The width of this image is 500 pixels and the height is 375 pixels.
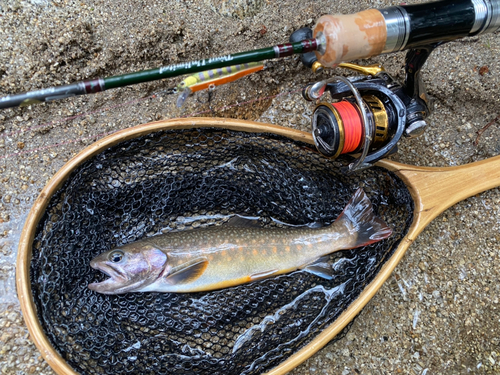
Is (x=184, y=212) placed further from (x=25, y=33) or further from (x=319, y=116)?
(x=25, y=33)

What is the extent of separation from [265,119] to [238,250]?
875mm

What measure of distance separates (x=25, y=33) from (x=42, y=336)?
65.9 inches

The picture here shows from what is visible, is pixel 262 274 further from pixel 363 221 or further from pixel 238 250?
pixel 363 221

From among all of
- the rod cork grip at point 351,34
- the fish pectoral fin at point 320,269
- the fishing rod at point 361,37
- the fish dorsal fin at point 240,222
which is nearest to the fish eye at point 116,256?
the fish dorsal fin at point 240,222

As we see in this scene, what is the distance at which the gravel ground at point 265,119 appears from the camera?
6.97 feet

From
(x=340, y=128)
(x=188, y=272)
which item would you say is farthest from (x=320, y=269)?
(x=340, y=128)

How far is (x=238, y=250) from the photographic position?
6.73ft

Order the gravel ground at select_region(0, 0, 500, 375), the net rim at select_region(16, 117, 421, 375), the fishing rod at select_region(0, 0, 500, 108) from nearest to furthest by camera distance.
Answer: the fishing rod at select_region(0, 0, 500, 108) < the net rim at select_region(16, 117, 421, 375) < the gravel ground at select_region(0, 0, 500, 375)

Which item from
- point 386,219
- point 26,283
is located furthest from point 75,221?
point 386,219

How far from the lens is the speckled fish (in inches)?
78.4

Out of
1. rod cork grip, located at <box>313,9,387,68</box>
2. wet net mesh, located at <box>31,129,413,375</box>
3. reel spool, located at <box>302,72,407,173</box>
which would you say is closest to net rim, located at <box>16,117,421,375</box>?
wet net mesh, located at <box>31,129,413,375</box>

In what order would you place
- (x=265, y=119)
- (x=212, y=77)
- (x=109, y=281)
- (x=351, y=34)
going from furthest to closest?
1. (x=265, y=119)
2. (x=212, y=77)
3. (x=109, y=281)
4. (x=351, y=34)

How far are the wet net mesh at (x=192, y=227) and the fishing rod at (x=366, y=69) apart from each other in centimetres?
34

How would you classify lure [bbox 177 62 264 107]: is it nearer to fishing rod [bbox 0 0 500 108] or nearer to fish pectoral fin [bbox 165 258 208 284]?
fishing rod [bbox 0 0 500 108]
